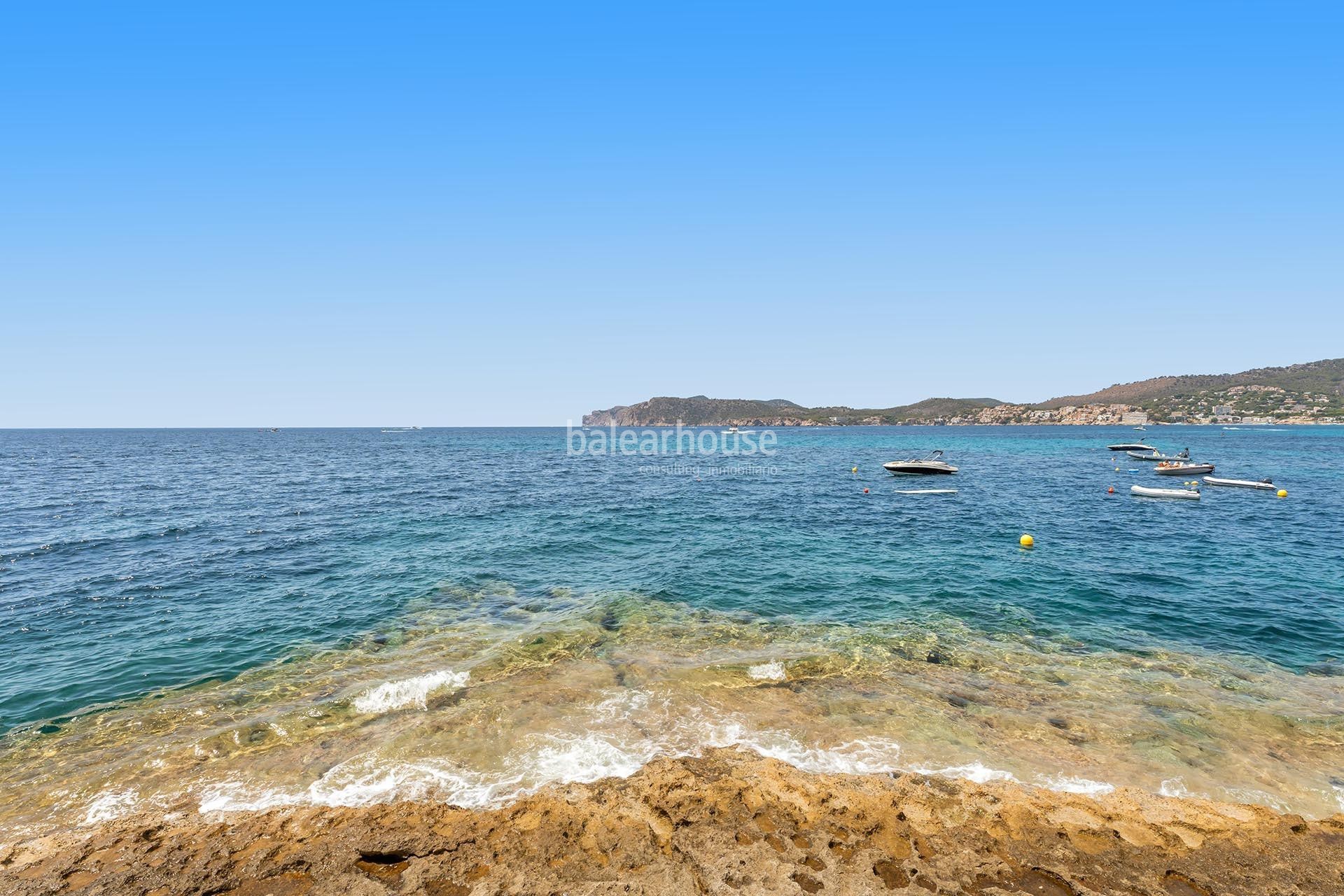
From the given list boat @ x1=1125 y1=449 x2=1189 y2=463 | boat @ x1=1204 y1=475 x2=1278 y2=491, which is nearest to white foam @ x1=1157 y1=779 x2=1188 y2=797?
boat @ x1=1204 y1=475 x2=1278 y2=491

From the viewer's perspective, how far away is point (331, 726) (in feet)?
44.5

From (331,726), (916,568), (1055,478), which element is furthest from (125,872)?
(1055,478)

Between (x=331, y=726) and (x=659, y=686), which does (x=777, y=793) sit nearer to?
(x=659, y=686)

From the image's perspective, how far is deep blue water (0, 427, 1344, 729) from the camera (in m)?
19.1

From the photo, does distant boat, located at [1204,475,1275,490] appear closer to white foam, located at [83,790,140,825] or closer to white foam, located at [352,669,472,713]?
white foam, located at [352,669,472,713]

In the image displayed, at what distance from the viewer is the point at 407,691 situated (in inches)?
599

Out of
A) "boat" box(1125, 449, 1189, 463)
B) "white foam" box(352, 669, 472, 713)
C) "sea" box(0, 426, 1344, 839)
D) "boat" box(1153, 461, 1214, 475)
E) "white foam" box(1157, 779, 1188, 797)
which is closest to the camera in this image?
"white foam" box(1157, 779, 1188, 797)

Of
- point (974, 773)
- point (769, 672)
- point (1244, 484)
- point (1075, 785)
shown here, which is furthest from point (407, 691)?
point (1244, 484)

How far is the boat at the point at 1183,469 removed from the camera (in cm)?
6289

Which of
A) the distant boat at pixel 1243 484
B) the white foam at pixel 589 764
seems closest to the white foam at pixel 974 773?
the white foam at pixel 589 764

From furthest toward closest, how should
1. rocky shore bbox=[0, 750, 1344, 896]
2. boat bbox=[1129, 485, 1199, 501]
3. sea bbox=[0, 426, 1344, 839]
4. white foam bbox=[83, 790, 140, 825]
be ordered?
1. boat bbox=[1129, 485, 1199, 501]
2. sea bbox=[0, 426, 1344, 839]
3. white foam bbox=[83, 790, 140, 825]
4. rocky shore bbox=[0, 750, 1344, 896]

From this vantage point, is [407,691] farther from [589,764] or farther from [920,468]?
[920,468]

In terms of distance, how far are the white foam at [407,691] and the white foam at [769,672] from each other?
326 inches

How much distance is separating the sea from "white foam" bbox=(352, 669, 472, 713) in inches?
3.9
